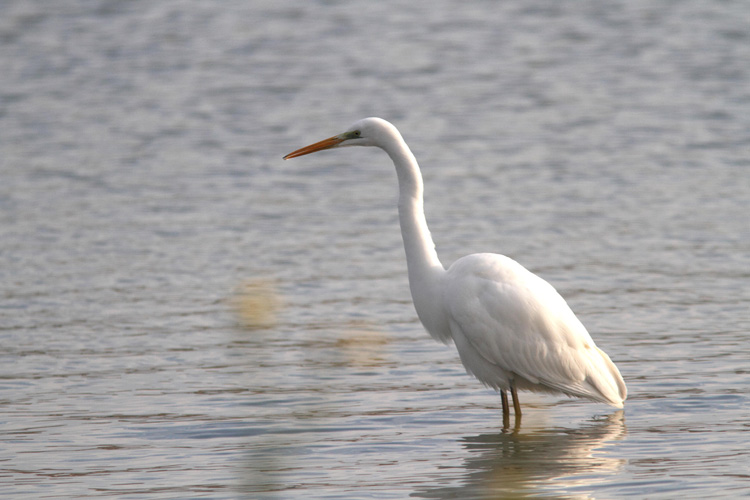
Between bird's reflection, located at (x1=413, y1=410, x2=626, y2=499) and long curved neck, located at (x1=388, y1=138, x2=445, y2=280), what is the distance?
105 centimetres

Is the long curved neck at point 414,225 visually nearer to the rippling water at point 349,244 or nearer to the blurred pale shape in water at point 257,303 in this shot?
the rippling water at point 349,244

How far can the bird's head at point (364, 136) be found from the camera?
727 cm

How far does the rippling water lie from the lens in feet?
20.8

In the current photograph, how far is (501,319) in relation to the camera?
22.9 feet

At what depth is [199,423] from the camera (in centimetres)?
727

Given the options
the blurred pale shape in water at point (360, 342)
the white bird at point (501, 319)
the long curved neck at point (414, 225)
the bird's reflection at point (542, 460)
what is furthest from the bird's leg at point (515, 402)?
the blurred pale shape in water at point (360, 342)

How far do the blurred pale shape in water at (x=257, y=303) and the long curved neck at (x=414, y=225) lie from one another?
5036mm

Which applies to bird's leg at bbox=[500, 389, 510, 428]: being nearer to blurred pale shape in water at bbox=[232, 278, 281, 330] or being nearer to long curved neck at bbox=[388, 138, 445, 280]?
long curved neck at bbox=[388, 138, 445, 280]

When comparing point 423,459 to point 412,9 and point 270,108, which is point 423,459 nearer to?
point 270,108

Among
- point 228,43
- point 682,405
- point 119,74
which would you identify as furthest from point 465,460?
point 228,43

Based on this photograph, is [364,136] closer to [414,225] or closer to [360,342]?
[414,225]

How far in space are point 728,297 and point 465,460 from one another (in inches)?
156

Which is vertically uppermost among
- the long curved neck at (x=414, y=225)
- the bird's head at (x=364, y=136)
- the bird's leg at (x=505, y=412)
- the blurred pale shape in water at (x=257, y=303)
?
the blurred pale shape in water at (x=257, y=303)

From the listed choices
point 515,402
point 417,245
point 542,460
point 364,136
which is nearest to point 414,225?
point 417,245
